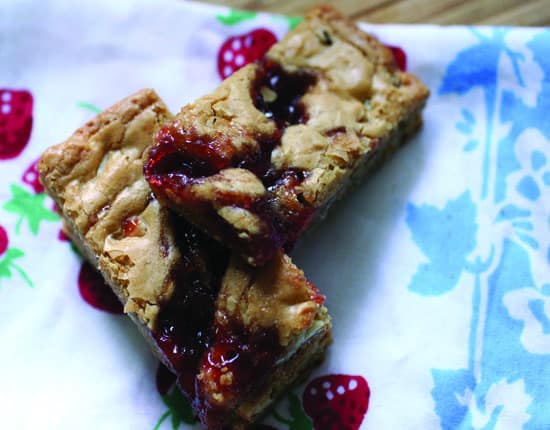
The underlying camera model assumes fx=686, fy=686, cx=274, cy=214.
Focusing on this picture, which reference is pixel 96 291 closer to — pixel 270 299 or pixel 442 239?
pixel 270 299

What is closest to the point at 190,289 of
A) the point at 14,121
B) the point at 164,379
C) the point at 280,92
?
the point at 164,379

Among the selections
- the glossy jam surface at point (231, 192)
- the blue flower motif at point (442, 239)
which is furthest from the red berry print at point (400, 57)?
the glossy jam surface at point (231, 192)

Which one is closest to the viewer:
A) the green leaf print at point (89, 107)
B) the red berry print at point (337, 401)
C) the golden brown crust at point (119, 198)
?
the golden brown crust at point (119, 198)

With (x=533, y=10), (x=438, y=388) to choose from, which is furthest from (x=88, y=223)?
(x=533, y=10)

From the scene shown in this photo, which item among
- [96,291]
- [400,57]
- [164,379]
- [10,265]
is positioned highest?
[400,57]

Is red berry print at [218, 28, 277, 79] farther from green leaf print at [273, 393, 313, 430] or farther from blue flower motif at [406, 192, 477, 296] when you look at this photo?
green leaf print at [273, 393, 313, 430]

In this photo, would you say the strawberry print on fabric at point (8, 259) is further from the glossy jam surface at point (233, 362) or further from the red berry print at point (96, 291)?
the glossy jam surface at point (233, 362)

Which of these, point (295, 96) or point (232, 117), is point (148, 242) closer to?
point (232, 117)
